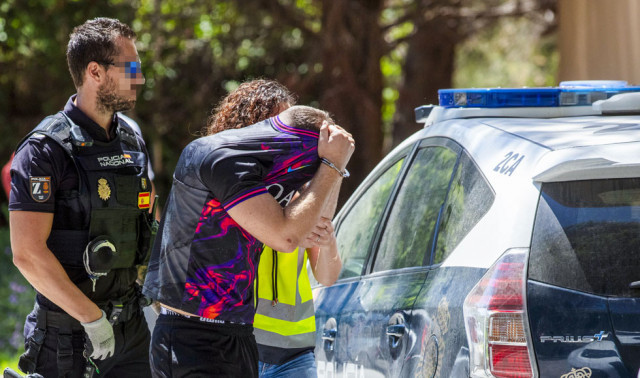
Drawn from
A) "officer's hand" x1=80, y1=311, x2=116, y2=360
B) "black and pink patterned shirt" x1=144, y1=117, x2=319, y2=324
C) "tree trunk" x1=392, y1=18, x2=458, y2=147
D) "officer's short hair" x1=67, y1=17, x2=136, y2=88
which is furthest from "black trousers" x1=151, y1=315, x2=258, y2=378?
"tree trunk" x1=392, y1=18, x2=458, y2=147

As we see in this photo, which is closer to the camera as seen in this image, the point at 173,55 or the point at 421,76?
the point at 421,76

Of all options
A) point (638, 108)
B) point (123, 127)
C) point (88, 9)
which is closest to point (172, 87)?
point (88, 9)

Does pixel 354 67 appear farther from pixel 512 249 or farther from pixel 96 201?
pixel 512 249

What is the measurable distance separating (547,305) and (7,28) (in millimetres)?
8899

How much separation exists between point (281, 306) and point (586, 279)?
1433 millimetres

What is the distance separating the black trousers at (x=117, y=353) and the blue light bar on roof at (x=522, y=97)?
153 cm

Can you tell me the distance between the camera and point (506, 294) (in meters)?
2.49

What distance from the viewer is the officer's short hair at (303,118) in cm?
289

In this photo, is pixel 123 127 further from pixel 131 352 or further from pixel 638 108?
pixel 638 108

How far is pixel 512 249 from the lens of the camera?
254 cm

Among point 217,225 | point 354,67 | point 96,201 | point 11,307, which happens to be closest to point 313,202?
point 217,225

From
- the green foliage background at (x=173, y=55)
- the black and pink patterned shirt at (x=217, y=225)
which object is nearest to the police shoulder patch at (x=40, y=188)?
the black and pink patterned shirt at (x=217, y=225)

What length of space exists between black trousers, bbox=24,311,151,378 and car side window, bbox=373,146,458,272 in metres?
1.00

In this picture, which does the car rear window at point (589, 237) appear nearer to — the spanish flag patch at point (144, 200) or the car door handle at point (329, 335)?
the car door handle at point (329, 335)
